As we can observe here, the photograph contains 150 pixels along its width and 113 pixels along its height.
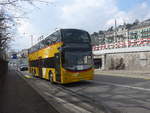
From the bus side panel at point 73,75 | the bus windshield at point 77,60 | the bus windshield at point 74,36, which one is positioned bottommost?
the bus side panel at point 73,75

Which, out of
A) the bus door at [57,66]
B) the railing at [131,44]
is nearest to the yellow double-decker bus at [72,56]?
the bus door at [57,66]

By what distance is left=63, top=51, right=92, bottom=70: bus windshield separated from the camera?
44.2 ft

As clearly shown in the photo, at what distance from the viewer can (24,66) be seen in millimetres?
55344

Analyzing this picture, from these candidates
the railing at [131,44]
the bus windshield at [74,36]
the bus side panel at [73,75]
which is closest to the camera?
the bus side panel at [73,75]

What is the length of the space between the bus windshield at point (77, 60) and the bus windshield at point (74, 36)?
0.90 m

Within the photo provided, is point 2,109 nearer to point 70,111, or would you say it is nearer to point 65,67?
point 70,111

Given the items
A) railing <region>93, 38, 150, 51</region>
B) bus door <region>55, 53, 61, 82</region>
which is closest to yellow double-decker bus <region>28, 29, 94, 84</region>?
bus door <region>55, 53, 61, 82</region>

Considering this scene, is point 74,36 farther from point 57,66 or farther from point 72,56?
point 57,66

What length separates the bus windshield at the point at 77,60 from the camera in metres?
13.5

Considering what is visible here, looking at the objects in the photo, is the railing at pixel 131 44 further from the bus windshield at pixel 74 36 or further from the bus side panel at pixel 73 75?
the bus side panel at pixel 73 75

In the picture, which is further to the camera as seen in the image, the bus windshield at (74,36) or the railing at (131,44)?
the railing at (131,44)

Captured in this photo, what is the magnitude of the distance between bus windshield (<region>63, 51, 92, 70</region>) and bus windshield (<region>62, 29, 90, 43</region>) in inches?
35.6

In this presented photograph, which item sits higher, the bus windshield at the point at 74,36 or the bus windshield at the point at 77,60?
the bus windshield at the point at 74,36

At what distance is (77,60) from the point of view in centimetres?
1370
